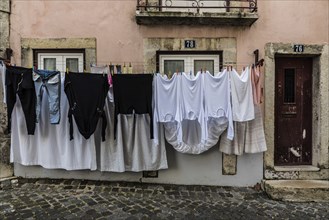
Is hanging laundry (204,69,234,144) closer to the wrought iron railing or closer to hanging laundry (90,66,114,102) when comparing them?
the wrought iron railing

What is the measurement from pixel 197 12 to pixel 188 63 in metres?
0.94

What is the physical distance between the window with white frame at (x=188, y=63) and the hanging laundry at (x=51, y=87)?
187 centimetres

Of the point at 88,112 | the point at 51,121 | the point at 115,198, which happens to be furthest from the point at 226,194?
the point at 51,121

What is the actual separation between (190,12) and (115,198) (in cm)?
350

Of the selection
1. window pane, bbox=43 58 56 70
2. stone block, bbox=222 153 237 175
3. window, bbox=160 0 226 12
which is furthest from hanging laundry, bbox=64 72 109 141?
stone block, bbox=222 153 237 175

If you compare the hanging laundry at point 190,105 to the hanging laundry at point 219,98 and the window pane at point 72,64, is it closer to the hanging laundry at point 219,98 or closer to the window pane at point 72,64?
the hanging laundry at point 219,98

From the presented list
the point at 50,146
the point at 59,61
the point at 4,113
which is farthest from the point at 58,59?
the point at 50,146

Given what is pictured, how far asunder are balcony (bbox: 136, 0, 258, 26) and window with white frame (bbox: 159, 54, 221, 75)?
603 mm

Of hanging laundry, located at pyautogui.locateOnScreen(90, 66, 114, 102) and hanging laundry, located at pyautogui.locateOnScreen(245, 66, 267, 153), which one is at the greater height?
hanging laundry, located at pyautogui.locateOnScreen(90, 66, 114, 102)

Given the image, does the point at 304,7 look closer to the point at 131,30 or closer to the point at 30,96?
the point at 131,30

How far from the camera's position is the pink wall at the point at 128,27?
16.5 ft

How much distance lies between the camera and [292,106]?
5191 mm

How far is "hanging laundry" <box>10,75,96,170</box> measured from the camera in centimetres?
473

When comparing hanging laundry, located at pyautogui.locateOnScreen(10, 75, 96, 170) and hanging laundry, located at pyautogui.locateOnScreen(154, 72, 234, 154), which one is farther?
hanging laundry, located at pyautogui.locateOnScreen(10, 75, 96, 170)
